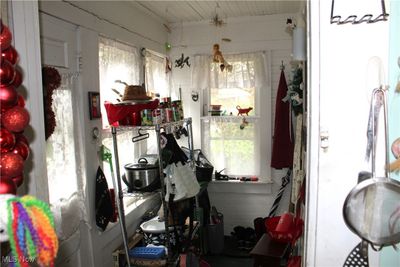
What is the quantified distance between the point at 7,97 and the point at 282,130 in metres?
2.98

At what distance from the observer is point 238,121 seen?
3.63m

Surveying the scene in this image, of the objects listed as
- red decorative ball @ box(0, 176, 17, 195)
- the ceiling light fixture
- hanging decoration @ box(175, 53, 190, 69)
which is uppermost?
the ceiling light fixture

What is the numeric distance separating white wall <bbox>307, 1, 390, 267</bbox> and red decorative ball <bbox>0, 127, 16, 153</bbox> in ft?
2.17

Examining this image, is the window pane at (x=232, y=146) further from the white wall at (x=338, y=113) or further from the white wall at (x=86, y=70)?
the white wall at (x=338, y=113)

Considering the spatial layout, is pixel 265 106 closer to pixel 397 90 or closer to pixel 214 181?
pixel 214 181

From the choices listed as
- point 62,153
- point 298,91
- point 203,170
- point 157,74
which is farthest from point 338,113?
point 157,74

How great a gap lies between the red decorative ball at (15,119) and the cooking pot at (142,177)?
192cm

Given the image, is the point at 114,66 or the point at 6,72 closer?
the point at 6,72

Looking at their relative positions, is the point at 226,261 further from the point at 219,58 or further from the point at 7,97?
the point at 7,97

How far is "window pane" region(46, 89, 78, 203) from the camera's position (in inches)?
73.1

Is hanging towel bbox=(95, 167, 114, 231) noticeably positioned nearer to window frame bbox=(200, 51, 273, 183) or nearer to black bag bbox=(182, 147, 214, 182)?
black bag bbox=(182, 147, 214, 182)

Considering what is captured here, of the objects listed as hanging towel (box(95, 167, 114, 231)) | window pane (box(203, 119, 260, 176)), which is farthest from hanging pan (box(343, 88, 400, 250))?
window pane (box(203, 119, 260, 176))

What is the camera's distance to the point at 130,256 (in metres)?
2.41

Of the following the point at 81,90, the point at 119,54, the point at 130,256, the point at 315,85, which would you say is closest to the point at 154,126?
the point at 81,90
